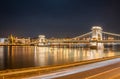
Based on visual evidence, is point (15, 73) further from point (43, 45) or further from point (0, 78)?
point (43, 45)

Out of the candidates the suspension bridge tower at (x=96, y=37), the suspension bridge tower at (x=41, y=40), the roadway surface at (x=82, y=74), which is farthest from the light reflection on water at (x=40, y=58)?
the suspension bridge tower at (x=41, y=40)

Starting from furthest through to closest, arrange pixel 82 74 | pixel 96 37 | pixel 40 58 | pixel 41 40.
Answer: pixel 41 40
pixel 96 37
pixel 40 58
pixel 82 74

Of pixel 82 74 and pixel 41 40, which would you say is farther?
pixel 41 40

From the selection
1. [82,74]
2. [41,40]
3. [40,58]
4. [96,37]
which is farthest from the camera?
[41,40]

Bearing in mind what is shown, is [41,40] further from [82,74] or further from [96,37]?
[82,74]

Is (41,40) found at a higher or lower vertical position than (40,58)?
higher

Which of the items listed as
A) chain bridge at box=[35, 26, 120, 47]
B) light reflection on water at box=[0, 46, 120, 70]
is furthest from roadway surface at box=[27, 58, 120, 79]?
chain bridge at box=[35, 26, 120, 47]

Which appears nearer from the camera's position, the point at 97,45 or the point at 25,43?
the point at 97,45

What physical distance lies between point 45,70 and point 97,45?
100 m

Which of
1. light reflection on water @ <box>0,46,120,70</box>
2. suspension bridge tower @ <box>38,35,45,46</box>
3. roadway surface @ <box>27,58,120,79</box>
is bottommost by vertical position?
light reflection on water @ <box>0,46,120,70</box>

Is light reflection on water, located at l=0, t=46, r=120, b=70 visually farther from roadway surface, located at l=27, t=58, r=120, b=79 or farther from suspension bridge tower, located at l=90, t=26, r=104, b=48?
suspension bridge tower, located at l=90, t=26, r=104, b=48

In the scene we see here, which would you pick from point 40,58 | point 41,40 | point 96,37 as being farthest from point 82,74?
point 41,40

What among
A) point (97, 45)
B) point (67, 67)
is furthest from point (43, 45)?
point (67, 67)

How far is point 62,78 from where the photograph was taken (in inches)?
453
